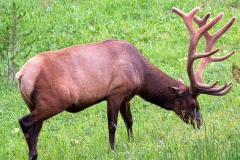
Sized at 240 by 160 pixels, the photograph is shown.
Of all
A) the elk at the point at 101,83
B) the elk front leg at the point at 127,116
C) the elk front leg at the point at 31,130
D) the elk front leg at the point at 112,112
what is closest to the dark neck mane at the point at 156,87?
the elk at the point at 101,83

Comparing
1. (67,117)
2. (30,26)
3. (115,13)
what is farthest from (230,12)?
(67,117)

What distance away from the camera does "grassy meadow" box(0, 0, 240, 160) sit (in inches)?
263

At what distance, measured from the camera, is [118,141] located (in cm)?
872

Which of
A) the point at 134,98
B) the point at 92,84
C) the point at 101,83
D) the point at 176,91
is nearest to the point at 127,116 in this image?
the point at 176,91

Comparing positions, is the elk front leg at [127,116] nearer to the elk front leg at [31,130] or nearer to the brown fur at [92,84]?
the brown fur at [92,84]

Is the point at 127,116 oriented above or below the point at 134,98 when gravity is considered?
above

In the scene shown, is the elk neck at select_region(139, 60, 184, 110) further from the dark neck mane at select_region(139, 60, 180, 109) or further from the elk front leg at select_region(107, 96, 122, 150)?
the elk front leg at select_region(107, 96, 122, 150)

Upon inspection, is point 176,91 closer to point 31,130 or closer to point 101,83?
point 101,83

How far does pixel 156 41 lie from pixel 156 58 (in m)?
1.00

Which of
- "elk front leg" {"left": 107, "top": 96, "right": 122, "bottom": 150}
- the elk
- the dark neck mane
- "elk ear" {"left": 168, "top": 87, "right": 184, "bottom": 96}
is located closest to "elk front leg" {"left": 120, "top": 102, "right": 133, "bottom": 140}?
the elk

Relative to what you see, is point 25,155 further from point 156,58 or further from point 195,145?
point 156,58

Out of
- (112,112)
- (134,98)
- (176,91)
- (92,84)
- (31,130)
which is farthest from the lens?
(134,98)

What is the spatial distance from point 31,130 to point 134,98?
3.54 metres

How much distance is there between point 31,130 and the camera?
7.80 meters
